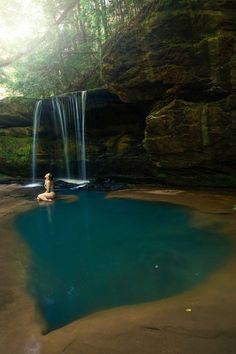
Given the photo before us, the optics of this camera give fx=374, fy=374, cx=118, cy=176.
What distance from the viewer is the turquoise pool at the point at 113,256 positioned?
17.6 ft

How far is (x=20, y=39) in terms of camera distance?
874 inches

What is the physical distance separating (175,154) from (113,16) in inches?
340

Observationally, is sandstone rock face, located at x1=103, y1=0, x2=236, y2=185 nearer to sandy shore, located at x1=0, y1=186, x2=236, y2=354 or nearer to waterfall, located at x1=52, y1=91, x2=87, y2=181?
waterfall, located at x1=52, y1=91, x2=87, y2=181

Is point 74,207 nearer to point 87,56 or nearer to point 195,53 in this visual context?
point 195,53

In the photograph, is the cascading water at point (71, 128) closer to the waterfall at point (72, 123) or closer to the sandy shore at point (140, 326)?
the waterfall at point (72, 123)

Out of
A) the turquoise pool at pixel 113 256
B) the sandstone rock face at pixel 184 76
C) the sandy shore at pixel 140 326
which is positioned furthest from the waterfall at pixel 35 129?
the sandy shore at pixel 140 326

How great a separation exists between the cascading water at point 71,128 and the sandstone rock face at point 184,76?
353 centimetres

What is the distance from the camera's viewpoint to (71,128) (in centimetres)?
1792

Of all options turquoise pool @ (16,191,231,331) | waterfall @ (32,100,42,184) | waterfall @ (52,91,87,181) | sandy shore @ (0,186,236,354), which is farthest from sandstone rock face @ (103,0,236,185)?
sandy shore @ (0,186,236,354)

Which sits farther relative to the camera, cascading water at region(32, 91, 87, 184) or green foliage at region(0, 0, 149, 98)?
green foliage at region(0, 0, 149, 98)

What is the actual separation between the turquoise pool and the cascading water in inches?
269

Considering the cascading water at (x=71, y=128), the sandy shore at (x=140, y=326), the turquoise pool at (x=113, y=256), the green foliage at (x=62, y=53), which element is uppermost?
the green foliage at (x=62, y=53)

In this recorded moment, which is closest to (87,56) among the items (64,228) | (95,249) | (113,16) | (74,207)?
(113,16)

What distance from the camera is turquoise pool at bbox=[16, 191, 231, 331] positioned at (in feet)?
17.6
